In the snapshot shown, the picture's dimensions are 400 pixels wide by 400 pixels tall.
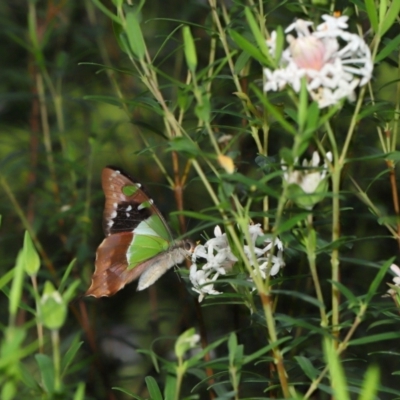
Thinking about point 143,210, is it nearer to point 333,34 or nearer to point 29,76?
point 333,34

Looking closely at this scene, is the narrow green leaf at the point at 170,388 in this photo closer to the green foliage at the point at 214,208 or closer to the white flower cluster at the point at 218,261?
the green foliage at the point at 214,208

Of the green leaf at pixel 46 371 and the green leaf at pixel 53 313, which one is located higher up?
the green leaf at pixel 53 313

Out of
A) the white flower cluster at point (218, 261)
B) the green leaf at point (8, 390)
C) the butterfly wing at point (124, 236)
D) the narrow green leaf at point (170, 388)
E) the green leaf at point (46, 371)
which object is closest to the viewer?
the green leaf at point (8, 390)

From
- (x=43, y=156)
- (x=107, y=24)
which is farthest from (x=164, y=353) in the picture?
(x=107, y=24)

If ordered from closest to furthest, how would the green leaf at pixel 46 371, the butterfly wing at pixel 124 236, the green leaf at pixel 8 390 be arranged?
the green leaf at pixel 8 390, the green leaf at pixel 46 371, the butterfly wing at pixel 124 236

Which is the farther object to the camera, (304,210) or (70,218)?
(70,218)

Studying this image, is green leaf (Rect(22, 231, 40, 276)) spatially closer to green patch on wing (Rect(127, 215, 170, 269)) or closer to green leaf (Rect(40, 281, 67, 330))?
green leaf (Rect(40, 281, 67, 330))

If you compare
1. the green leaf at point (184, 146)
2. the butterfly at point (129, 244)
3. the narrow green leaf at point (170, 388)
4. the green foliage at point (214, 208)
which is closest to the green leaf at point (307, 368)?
the green foliage at point (214, 208)
